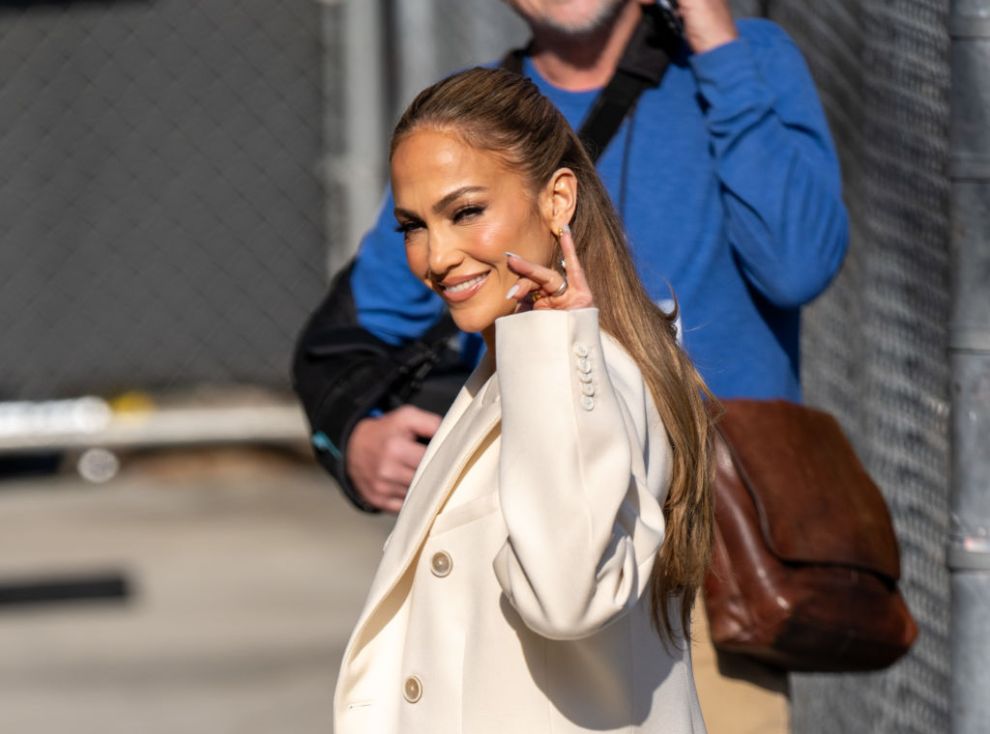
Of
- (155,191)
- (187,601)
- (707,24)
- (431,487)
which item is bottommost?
(187,601)

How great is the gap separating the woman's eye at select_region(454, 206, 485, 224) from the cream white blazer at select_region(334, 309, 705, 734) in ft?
0.69

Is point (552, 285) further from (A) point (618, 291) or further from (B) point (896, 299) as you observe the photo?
(B) point (896, 299)

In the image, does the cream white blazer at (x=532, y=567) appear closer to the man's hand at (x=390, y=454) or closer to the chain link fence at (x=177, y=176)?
the man's hand at (x=390, y=454)

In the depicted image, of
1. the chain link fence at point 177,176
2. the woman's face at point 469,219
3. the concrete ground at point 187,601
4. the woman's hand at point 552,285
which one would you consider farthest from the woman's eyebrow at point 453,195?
the chain link fence at point 177,176

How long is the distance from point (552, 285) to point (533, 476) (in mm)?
242

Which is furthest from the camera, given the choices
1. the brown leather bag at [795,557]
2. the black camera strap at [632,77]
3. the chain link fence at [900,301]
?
the chain link fence at [900,301]

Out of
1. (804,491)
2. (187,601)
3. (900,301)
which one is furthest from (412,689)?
(187,601)

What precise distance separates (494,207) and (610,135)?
0.68 m

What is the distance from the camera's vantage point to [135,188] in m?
7.43

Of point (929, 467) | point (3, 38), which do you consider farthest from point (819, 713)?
point (3, 38)

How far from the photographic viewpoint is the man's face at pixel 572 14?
2.78 meters

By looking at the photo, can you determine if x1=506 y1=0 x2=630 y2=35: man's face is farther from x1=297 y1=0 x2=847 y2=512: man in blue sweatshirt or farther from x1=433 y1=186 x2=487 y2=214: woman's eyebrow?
x1=433 y1=186 x2=487 y2=214: woman's eyebrow

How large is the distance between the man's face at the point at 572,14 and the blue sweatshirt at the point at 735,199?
0.39 feet

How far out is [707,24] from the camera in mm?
2707
